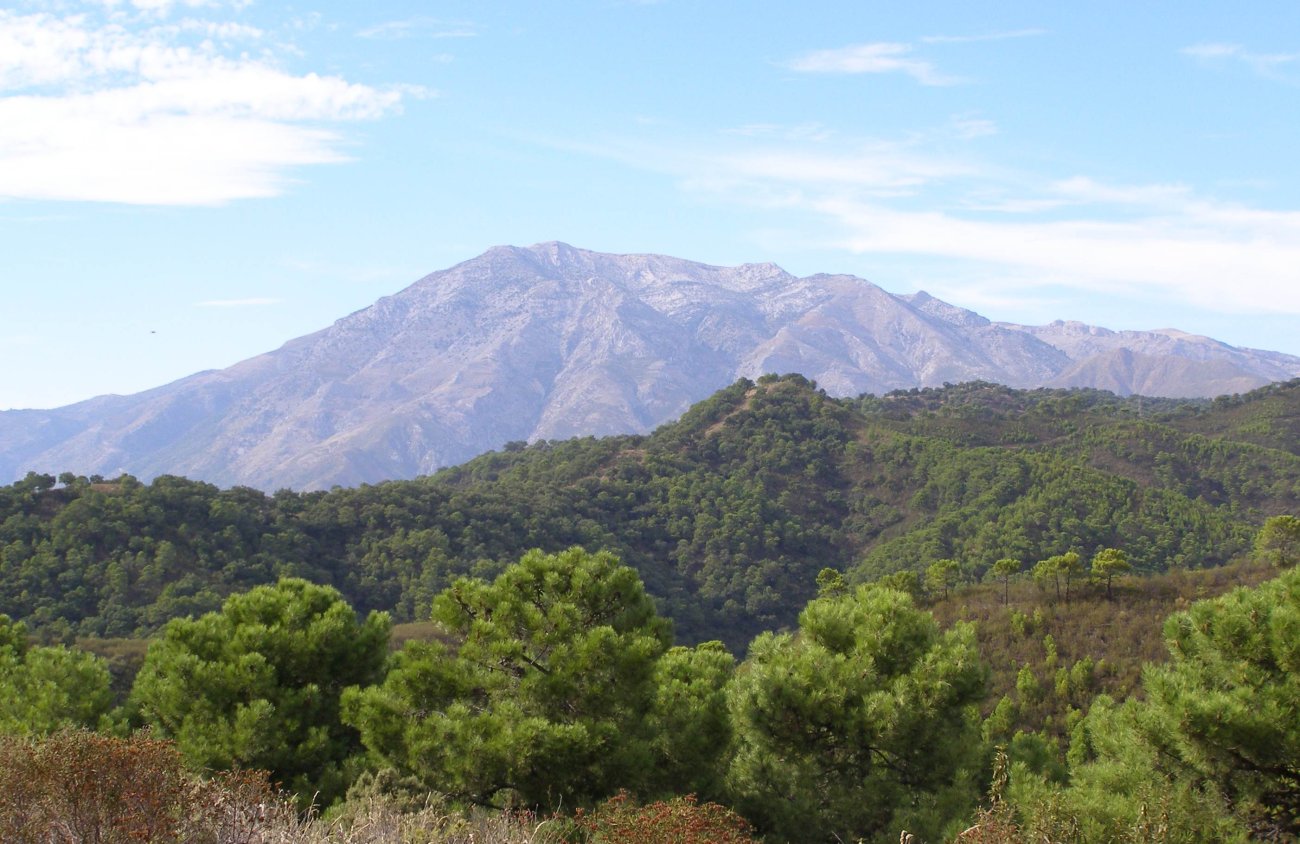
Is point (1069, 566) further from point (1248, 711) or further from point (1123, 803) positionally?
point (1123, 803)

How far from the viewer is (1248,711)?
782 cm

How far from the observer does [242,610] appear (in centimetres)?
1254

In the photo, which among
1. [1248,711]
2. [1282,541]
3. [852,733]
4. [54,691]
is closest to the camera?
[1248,711]

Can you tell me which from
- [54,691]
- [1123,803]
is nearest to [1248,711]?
[1123,803]

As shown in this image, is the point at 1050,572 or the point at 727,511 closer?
the point at 1050,572

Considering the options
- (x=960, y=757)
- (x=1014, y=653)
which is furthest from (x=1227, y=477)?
(x=960, y=757)

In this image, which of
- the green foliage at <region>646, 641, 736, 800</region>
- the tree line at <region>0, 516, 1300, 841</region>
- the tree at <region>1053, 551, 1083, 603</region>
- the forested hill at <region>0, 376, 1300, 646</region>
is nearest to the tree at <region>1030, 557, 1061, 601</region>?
the tree at <region>1053, 551, 1083, 603</region>

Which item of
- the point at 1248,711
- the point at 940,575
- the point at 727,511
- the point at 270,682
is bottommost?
the point at 727,511

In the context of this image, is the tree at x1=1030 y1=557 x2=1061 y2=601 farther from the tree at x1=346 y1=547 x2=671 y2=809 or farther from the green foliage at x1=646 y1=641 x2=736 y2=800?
the tree at x1=346 y1=547 x2=671 y2=809

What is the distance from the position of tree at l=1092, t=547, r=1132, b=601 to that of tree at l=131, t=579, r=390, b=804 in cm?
2556

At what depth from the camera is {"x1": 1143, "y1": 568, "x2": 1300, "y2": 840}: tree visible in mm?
7836

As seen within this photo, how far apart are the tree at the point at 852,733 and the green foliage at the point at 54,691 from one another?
8.19 meters

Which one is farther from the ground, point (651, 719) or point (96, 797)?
point (96, 797)

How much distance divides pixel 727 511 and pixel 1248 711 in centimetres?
5551
